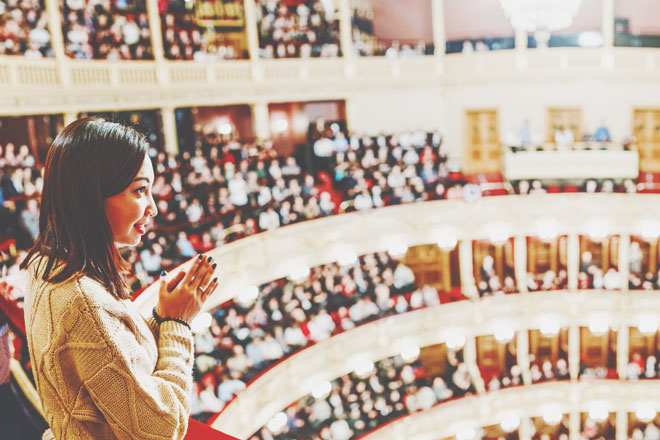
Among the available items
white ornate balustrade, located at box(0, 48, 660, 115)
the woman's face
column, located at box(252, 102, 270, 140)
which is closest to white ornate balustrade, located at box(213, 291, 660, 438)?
column, located at box(252, 102, 270, 140)

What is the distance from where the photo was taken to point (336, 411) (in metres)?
12.5

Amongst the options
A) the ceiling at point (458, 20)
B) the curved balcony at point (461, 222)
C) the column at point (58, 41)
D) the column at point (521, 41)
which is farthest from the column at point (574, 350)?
the column at point (58, 41)

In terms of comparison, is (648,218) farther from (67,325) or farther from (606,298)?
(67,325)

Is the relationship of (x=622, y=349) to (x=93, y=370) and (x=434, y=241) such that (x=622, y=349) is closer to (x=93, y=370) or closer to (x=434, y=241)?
(x=434, y=241)

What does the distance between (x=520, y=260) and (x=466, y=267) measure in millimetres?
1490

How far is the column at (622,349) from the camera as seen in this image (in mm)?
16719

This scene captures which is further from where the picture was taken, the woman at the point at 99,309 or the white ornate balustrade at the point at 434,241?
the white ornate balustrade at the point at 434,241

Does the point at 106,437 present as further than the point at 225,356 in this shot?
No

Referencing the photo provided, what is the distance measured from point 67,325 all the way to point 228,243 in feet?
30.3

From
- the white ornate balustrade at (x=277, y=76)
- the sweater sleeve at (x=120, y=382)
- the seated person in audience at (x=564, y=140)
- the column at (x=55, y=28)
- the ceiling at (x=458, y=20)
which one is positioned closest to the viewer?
the sweater sleeve at (x=120, y=382)

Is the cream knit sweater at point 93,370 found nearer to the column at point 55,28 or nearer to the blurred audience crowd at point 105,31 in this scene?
the column at point 55,28

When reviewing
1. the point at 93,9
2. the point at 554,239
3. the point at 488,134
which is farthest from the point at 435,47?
the point at 93,9

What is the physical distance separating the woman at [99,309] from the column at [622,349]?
1763 cm

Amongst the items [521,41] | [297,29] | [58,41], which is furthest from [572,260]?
[58,41]
